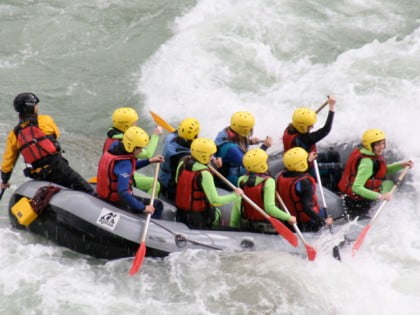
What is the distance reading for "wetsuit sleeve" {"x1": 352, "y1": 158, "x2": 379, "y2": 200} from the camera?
302 inches

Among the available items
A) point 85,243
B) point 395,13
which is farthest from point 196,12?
point 85,243

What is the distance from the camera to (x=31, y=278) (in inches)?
280

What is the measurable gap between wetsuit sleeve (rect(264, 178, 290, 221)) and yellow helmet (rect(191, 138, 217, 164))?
2.15ft

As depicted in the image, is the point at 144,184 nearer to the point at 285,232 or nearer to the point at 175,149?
the point at 175,149

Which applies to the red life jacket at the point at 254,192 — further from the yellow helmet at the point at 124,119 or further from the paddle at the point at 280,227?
the yellow helmet at the point at 124,119

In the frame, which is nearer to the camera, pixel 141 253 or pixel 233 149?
pixel 141 253

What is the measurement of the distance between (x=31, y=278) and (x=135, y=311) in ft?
3.73

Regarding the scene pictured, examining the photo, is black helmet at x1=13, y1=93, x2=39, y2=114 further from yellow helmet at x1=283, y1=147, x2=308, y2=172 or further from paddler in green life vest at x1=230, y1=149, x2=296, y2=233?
yellow helmet at x1=283, y1=147, x2=308, y2=172

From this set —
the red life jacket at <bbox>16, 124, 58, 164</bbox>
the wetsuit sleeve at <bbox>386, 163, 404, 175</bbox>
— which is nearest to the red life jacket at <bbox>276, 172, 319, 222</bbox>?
the wetsuit sleeve at <bbox>386, 163, 404, 175</bbox>

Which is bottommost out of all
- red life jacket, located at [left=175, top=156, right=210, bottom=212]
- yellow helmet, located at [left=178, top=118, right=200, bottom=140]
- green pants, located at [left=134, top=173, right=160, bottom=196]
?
green pants, located at [left=134, top=173, right=160, bottom=196]

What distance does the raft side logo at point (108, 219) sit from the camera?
704 cm

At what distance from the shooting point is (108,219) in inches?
278

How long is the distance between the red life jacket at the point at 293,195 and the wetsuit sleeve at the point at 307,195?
34mm

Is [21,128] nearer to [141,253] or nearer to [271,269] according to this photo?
[141,253]
